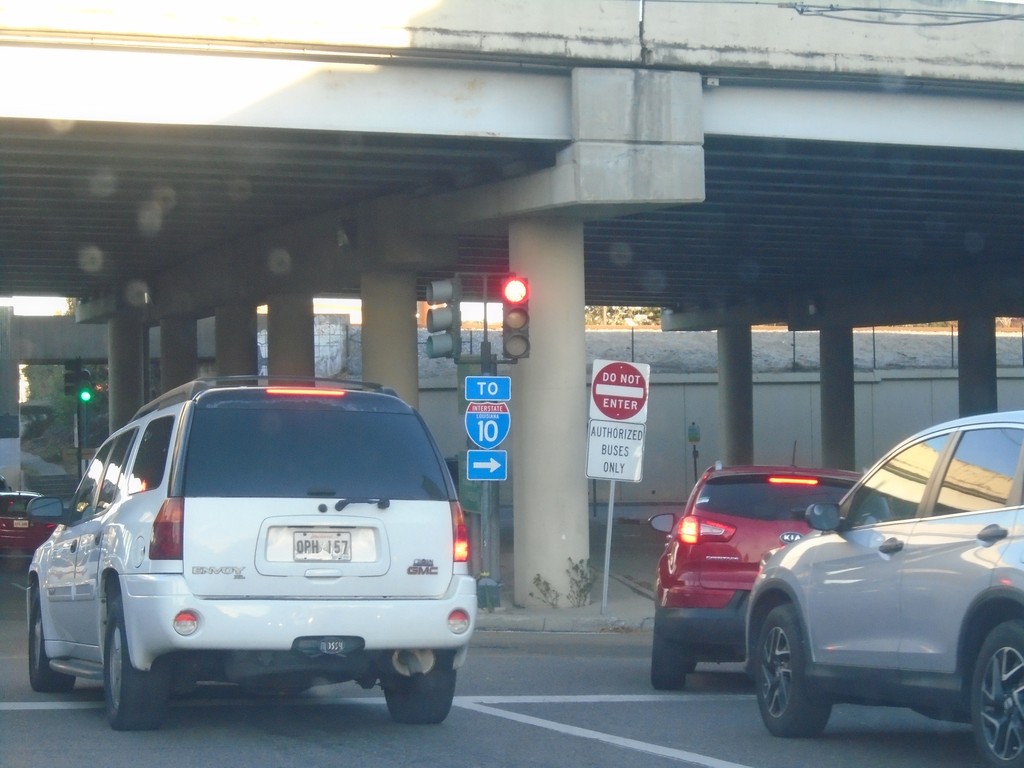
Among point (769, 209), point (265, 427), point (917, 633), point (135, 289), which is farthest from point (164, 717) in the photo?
point (135, 289)

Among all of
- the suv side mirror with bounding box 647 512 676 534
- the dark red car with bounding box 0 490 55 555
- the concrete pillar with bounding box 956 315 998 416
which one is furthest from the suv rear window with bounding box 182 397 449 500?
the concrete pillar with bounding box 956 315 998 416

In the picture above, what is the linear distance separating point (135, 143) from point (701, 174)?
678 cm

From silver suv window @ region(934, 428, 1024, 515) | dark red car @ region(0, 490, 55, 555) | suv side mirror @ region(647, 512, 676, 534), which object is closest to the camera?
silver suv window @ region(934, 428, 1024, 515)

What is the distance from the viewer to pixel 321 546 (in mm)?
7691

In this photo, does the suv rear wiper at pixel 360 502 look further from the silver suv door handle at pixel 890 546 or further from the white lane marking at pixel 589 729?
the silver suv door handle at pixel 890 546

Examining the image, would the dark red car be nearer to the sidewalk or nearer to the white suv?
the sidewalk

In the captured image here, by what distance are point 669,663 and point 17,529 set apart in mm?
16487

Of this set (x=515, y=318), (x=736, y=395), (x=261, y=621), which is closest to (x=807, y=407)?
(x=736, y=395)

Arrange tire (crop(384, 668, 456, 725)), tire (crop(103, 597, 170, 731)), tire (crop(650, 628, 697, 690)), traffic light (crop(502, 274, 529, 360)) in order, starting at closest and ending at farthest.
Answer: tire (crop(103, 597, 170, 731)), tire (crop(384, 668, 456, 725)), tire (crop(650, 628, 697, 690)), traffic light (crop(502, 274, 529, 360))

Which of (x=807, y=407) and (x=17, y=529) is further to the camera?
(x=807, y=407)

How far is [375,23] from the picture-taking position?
49.5ft

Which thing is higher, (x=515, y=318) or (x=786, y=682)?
(x=515, y=318)

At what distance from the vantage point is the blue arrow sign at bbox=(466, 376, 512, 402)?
54.1 feet

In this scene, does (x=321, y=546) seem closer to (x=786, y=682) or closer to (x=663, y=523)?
(x=786, y=682)
